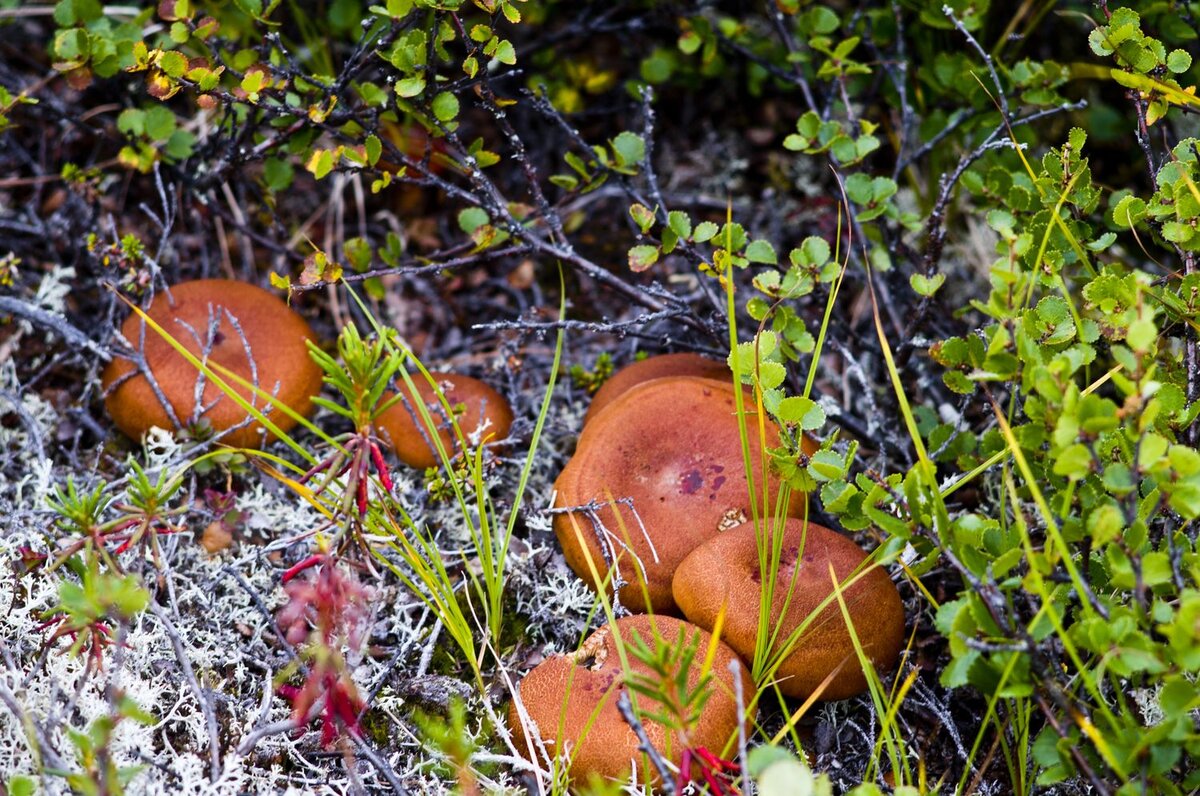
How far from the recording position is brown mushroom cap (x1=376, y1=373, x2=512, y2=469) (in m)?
3.08

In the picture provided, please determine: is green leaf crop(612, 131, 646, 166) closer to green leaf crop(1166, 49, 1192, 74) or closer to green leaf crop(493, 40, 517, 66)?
green leaf crop(493, 40, 517, 66)

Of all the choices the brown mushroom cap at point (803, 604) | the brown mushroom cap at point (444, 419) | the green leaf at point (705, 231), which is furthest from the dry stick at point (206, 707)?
the green leaf at point (705, 231)

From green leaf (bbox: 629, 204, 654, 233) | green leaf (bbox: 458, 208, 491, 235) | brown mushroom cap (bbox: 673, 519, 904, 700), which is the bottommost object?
brown mushroom cap (bbox: 673, 519, 904, 700)

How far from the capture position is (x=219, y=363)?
10.2ft

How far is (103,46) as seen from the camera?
9.69ft

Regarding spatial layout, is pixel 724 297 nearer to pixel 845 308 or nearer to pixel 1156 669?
pixel 845 308

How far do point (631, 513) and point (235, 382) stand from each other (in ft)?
4.23

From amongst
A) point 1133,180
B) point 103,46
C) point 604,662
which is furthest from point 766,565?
point 1133,180

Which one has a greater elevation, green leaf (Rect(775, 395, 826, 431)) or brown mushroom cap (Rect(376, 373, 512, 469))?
green leaf (Rect(775, 395, 826, 431))

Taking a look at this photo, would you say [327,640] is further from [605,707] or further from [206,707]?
[605,707]

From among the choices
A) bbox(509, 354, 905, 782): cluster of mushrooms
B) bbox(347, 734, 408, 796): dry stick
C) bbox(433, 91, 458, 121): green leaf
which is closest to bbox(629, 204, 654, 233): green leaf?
bbox(509, 354, 905, 782): cluster of mushrooms

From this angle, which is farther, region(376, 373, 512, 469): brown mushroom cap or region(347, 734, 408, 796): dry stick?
region(376, 373, 512, 469): brown mushroom cap

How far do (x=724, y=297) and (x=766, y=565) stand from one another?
122 cm

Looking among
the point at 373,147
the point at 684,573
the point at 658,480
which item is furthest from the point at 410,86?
the point at 684,573
